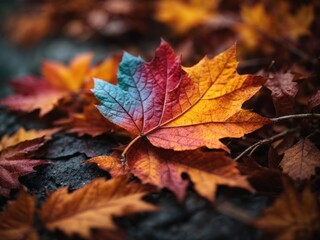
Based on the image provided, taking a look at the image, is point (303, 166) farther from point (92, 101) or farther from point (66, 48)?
point (66, 48)

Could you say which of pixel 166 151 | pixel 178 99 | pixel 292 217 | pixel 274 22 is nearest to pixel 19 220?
pixel 166 151

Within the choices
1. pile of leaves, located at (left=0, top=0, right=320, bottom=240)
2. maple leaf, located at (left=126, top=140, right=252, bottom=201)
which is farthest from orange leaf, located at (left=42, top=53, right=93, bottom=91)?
maple leaf, located at (left=126, top=140, right=252, bottom=201)

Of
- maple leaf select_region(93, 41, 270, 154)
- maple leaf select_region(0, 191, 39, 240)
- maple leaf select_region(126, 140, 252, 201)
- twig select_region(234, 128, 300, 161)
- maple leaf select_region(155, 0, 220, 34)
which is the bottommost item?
twig select_region(234, 128, 300, 161)

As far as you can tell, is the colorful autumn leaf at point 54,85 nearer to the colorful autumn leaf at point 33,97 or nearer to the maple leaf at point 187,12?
the colorful autumn leaf at point 33,97

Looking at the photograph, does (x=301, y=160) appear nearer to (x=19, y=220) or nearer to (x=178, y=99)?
(x=178, y=99)

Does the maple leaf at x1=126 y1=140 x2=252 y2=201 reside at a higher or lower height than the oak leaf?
lower

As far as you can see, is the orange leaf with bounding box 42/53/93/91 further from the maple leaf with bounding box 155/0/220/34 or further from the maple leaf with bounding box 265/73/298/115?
the maple leaf with bounding box 265/73/298/115

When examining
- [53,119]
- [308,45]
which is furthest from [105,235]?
[308,45]
